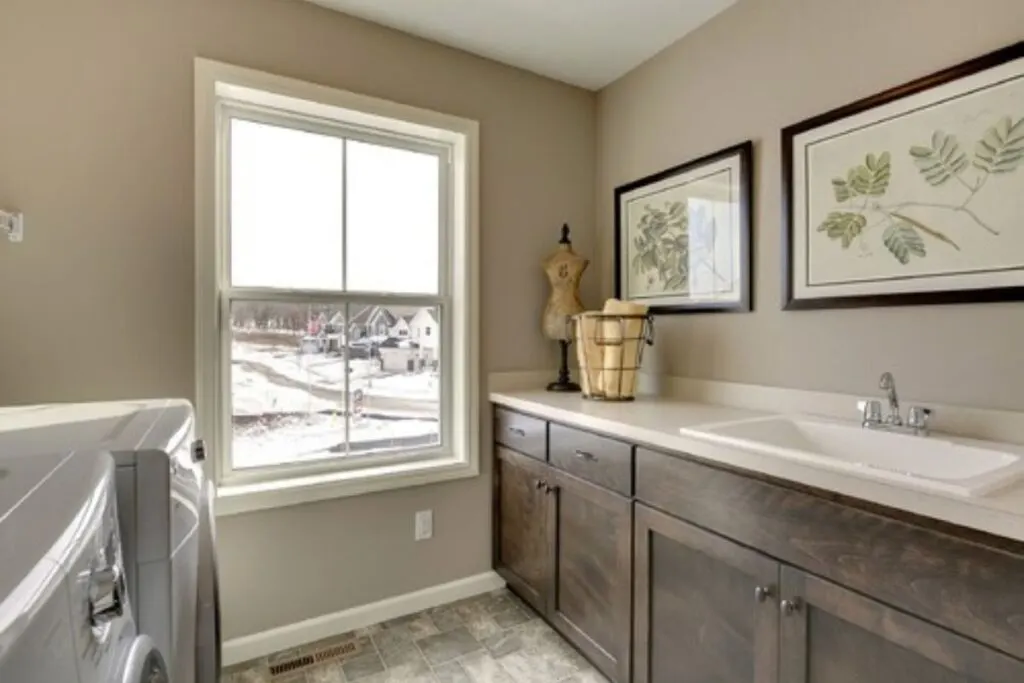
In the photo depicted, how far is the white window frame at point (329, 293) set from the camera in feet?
5.82

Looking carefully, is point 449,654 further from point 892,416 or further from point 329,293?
point 892,416

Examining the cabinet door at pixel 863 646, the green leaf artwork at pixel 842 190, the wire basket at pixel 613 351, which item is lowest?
the cabinet door at pixel 863 646

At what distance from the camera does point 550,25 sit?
2.09 metres

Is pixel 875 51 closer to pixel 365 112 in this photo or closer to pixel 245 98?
pixel 365 112

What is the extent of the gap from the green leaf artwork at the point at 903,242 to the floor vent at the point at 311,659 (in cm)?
222

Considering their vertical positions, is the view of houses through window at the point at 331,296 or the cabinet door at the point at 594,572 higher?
the view of houses through window at the point at 331,296

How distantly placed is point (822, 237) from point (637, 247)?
0.84 metres

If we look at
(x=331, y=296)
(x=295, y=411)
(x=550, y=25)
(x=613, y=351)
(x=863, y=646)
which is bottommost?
(x=863, y=646)

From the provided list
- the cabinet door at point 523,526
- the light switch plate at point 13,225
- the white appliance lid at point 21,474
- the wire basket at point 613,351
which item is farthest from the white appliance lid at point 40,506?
the wire basket at point 613,351

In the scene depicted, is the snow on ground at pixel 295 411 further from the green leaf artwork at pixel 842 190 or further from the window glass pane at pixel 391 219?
the green leaf artwork at pixel 842 190

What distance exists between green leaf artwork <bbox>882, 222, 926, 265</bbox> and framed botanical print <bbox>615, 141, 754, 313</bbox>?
44 cm

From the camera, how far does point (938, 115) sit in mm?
1396

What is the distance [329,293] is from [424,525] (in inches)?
41.0

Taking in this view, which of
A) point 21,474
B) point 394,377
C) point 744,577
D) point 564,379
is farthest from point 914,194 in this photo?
point 21,474
